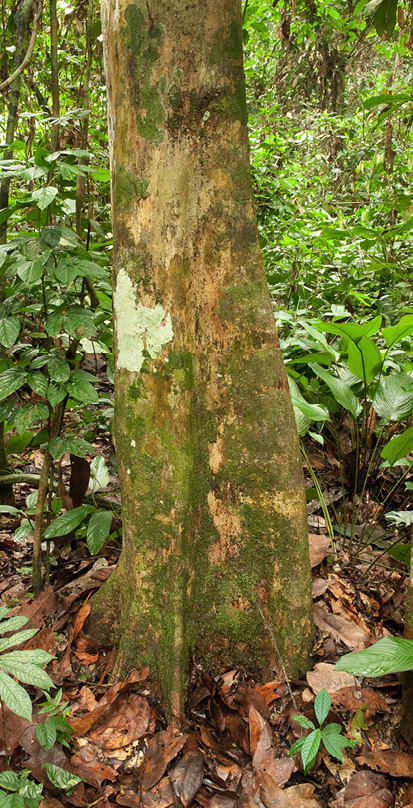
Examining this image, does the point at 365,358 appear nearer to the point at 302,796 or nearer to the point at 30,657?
the point at 302,796

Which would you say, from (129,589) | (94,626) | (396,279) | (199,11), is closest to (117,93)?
(199,11)

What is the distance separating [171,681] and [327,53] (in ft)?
25.4

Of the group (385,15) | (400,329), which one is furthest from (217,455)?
(385,15)

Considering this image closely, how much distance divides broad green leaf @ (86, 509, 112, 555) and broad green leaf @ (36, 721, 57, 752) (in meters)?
0.58

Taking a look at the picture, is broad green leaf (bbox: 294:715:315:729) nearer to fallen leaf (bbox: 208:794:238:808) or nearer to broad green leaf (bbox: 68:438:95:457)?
fallen leaf (bbox: 208:794:238:808)

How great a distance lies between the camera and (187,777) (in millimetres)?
1489

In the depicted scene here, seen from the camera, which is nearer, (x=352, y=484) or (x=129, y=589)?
(x=129, y=589)

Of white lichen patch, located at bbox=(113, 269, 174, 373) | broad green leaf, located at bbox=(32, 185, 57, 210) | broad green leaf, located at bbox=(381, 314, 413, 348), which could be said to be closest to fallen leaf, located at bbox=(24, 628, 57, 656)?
white lichen patch, located at bbox=(113, 269, 174, 373)

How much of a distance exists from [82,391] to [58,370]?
0.35 ft

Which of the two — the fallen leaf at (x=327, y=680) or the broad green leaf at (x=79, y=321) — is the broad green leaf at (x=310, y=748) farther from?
the broad green leaf at (x=79, y=321)

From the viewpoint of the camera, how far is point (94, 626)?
192cm

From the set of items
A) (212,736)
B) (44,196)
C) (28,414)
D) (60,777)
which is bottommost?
(212,736)

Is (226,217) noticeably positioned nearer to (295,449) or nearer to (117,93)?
(117,93)

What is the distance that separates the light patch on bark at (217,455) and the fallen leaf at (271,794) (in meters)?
0.88
